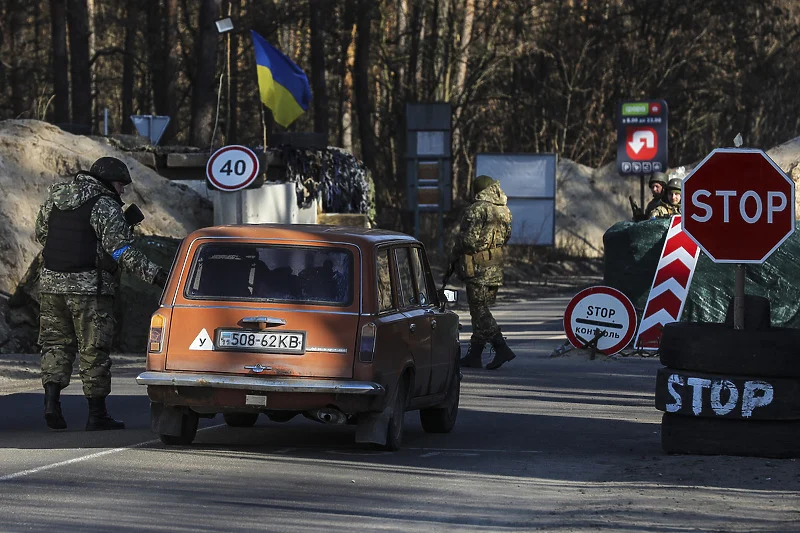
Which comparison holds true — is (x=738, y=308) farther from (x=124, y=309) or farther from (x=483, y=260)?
(x=124, y=309)

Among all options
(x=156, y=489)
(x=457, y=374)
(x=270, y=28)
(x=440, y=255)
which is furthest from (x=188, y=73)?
(x=156, y=489)

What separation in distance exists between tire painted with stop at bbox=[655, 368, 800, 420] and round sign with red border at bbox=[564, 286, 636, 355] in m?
6.76

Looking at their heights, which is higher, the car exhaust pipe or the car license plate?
the car license plate

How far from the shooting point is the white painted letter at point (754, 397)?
Answer: 31.7ft

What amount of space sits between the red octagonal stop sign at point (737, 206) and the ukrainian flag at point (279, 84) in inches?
702

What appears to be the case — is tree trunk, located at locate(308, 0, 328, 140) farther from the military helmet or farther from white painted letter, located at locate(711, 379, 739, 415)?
white painted letter, located at locate(711, 379, 739, 415)

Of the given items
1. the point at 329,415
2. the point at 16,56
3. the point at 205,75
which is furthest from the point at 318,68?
the point at 329,415

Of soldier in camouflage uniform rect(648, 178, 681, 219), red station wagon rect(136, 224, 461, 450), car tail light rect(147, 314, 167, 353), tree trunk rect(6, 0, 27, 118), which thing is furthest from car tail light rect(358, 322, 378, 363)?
tree trunk rect(6, 0, 27, 118)

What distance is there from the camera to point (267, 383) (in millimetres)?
9484

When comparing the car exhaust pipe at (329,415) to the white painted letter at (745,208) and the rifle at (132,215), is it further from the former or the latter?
the white painted letter at (745,208)

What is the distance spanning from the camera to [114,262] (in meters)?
11.1

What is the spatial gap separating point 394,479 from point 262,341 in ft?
4.14

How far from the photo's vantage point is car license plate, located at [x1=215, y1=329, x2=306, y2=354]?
31.4 ft

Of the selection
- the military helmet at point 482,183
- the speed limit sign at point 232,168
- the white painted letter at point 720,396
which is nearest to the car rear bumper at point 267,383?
the white painted letter at point 720,396
